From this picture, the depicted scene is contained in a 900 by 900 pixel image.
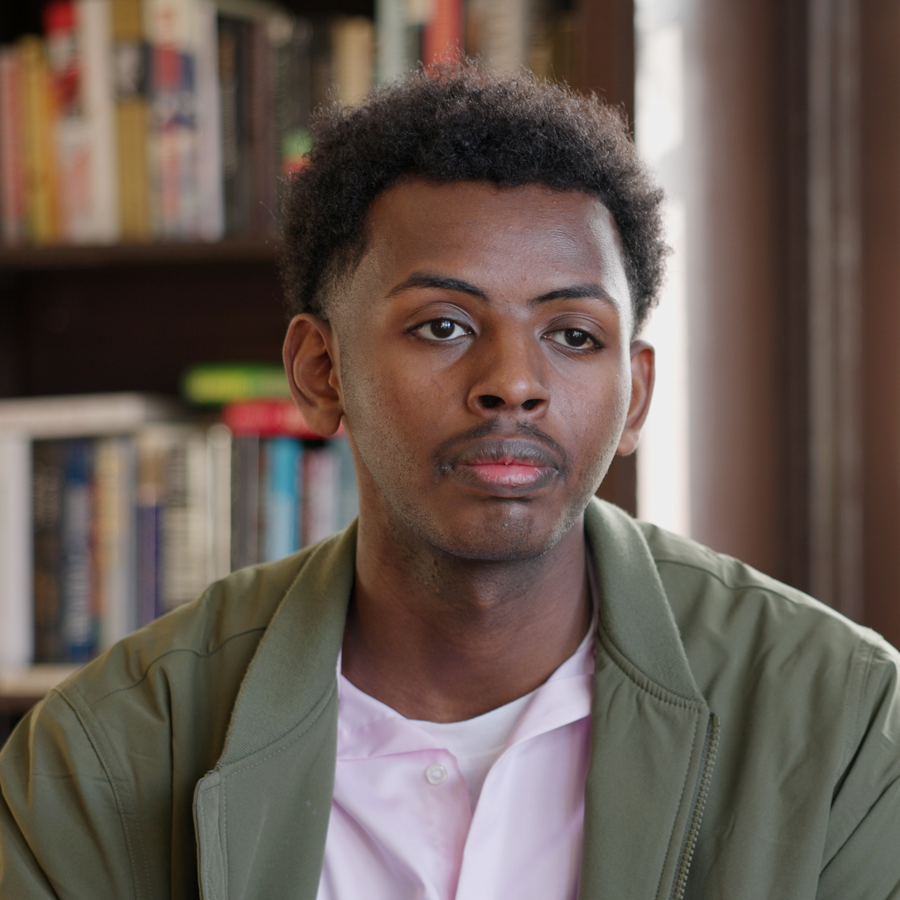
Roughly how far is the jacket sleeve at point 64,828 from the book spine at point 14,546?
0.57 meters

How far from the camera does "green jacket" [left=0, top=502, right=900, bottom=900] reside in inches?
37.5

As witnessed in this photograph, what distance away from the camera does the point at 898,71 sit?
1.51 meters

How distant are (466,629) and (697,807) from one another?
267 millimetres

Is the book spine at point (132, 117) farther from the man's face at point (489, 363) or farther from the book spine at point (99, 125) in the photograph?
the man's face at point (489, 363)

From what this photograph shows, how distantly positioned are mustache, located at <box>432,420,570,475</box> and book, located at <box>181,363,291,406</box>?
68 cm

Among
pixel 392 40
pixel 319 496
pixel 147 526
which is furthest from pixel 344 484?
pixel 392 40

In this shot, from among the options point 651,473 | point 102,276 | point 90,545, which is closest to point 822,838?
point 651,473

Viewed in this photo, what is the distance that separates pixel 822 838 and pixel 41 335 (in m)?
1.46

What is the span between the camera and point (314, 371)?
117cm

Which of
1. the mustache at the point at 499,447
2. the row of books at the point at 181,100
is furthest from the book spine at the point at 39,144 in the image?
the mustache at the point at 499,447

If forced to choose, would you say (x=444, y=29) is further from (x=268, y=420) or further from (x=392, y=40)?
(x=268, y=420)

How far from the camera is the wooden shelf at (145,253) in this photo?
5.08 ft

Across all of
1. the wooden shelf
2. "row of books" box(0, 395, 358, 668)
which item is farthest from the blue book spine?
the wooden shelf

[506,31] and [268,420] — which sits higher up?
[506,31]
